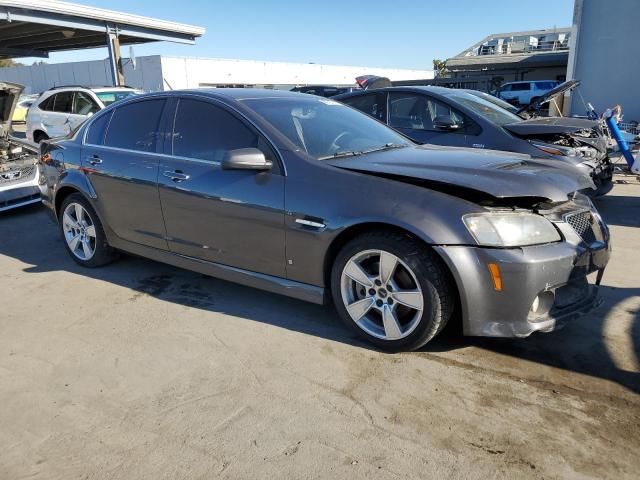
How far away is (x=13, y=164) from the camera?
7.51 metres

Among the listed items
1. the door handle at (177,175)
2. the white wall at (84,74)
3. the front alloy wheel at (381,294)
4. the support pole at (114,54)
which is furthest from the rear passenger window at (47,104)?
the white wall at (84,74)

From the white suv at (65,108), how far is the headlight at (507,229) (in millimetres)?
10718

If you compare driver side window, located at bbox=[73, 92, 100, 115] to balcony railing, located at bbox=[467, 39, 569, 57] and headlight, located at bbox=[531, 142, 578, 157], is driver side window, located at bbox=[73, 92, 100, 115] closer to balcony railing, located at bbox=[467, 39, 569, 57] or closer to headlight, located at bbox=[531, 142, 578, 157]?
headlight, located at bbox=[531, 142, 578, 157]

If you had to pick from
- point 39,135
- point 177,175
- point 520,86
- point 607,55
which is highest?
point 607,55

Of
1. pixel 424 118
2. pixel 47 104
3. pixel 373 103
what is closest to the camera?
pixel 424 118

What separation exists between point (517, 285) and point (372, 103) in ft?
16.0

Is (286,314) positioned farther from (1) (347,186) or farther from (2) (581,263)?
(2) (581,263)

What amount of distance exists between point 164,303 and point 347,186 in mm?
1882

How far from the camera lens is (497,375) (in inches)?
118

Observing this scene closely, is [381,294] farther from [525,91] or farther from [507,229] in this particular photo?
[525,91]

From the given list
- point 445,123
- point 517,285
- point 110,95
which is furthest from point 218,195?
point 110,95

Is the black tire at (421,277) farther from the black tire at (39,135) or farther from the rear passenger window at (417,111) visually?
the black tire at (39,135)

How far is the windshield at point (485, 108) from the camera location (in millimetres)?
6539

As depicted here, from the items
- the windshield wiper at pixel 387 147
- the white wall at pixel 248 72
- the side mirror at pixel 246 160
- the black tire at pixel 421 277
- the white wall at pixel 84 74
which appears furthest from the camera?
the white wall at pixel 248 72
